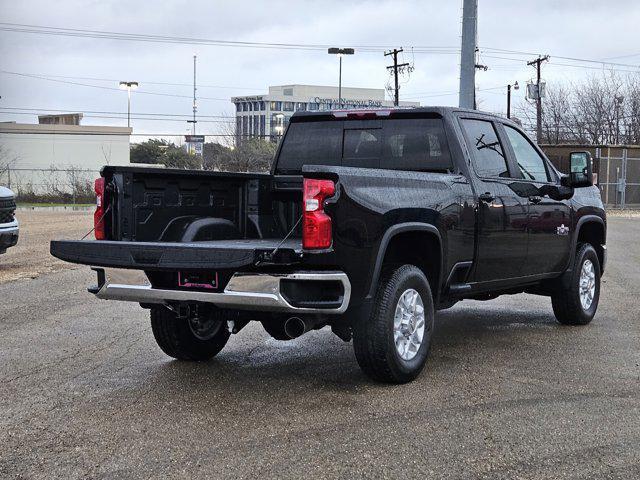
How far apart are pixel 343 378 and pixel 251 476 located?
7.24 ft

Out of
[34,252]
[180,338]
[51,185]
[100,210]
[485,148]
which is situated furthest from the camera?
[51,185]

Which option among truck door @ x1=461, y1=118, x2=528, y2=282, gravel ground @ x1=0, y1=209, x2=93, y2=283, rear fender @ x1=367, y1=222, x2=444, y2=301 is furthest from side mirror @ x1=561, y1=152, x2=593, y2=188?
gravel ground @ x1=0, y1=209, x2=93, y2=283

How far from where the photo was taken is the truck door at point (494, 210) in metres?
7.09

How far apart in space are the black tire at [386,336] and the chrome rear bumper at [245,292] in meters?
0.41

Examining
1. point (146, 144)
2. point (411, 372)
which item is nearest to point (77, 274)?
point (411, 372)

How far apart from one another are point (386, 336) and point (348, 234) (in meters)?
0.77

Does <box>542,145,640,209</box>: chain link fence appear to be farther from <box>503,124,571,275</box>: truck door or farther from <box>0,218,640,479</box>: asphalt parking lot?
<box>0,218,640,479</box>: asphalt parking lot

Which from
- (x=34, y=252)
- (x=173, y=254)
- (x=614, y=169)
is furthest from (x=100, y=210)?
(x=614, y=169)

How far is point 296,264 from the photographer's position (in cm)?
541

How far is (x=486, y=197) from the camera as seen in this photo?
707 cm

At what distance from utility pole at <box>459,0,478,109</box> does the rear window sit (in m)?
11.8

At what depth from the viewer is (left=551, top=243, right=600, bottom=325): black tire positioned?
871 centimetres

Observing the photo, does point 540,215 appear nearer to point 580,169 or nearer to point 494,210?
point 580,169

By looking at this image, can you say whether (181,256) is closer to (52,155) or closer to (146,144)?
(52,155)
